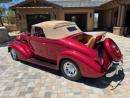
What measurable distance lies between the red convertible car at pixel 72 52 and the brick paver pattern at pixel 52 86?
33 cm

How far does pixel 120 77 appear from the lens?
5133 mm

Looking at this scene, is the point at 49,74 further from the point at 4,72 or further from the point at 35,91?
the point at 4,72

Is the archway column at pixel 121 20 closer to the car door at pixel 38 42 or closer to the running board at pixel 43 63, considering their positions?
the car door at pixel 38 42

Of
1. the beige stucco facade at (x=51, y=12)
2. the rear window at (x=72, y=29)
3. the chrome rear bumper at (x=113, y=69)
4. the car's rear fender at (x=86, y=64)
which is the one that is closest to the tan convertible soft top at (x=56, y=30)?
the rear window at (x=72, y=29)

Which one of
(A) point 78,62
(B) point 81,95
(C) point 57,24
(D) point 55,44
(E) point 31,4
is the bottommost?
(B) point 81,95

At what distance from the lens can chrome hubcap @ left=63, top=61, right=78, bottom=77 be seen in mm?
4773

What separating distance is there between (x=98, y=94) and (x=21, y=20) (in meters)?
16.3

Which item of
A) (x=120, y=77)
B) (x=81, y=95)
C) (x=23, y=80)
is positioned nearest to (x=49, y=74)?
(x=23, y=80)

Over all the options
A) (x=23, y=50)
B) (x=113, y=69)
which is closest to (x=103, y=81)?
(x=113, y=69)

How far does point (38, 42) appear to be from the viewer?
5875 millimetres

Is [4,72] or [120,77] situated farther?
[4,72]

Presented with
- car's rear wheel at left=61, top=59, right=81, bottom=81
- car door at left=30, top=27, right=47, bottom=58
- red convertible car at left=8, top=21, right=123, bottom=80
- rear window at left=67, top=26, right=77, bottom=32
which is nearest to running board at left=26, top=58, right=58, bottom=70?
red convertible car at left=8, top=21, right=123, bottom=80

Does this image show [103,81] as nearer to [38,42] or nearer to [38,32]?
[38,42]

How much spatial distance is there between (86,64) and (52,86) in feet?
4.14
